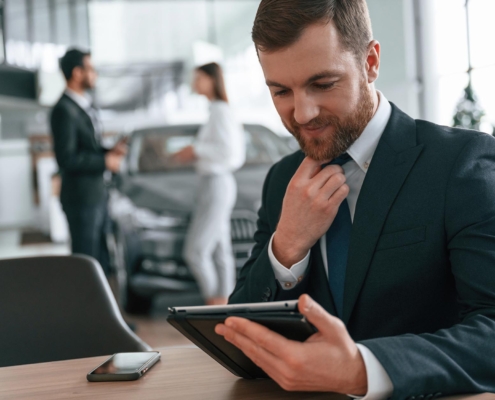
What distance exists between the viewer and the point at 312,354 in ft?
2.81

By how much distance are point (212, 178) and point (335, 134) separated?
2.68 meters

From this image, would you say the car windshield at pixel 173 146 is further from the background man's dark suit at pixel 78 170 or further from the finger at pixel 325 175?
the finger at pixel 325 175

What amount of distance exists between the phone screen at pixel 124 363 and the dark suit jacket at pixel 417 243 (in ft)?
0.84

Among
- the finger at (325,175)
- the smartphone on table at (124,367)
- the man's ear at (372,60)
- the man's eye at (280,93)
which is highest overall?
the man's ear at (372,60)

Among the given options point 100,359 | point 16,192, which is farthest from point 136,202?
point 16,192

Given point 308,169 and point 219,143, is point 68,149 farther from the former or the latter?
point 308,169

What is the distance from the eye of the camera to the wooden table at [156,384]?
103 cm

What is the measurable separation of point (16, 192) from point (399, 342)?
12.2 m

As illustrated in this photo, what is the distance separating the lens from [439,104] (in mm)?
5395

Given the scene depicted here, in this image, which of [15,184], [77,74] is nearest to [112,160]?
[77,74]

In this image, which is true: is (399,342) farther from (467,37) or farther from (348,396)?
(467,37)

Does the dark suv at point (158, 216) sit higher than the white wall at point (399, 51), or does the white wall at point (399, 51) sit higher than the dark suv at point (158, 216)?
the white wall at point (399, 51)

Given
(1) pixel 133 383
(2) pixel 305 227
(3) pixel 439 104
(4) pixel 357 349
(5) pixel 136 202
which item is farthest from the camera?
(3) pixel 439 104

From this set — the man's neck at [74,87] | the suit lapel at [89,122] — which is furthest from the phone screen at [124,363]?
the man's neck at [74,87]
